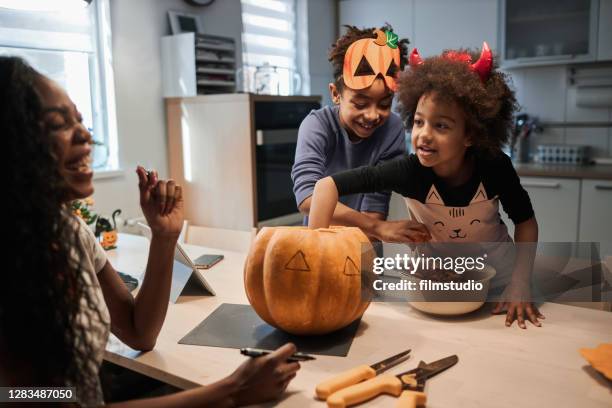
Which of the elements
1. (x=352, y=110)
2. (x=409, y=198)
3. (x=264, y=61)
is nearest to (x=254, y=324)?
(x=409, y=198)

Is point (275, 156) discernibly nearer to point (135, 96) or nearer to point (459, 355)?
point (135, 96)

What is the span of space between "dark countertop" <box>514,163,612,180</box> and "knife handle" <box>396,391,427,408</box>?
2757 mm

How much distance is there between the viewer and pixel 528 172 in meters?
3.35

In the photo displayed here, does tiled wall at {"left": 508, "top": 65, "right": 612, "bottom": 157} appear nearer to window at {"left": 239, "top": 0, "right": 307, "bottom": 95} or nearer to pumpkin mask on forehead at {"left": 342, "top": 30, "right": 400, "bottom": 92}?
window at {"left": 239, "top": 0, "right": 307, "bottom": 95}

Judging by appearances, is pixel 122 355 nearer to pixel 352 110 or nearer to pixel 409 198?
pixel 409 198

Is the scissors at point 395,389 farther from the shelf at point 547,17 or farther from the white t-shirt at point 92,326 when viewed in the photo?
the shelf at point 547,17

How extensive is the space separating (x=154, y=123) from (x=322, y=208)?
206 centimetres

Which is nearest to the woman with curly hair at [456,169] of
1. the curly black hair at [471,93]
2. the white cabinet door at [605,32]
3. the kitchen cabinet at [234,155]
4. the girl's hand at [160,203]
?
the curly black hair at [471,93]

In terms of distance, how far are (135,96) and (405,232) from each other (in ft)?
6.98

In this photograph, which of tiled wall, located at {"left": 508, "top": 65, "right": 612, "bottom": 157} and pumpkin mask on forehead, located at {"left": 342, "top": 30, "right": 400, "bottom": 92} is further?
tiled wall, located at {"left": 508, "top": 65, "right": 612, "bottom": 157}

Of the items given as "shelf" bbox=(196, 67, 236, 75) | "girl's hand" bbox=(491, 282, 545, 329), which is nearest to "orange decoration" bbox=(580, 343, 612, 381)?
"girl's hand" bbox=(491, 282, 545, 329)

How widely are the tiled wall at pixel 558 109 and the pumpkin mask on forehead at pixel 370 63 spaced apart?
2.64 metres

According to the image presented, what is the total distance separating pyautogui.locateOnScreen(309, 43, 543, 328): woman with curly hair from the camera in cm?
128

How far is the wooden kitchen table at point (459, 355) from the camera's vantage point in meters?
0.84
